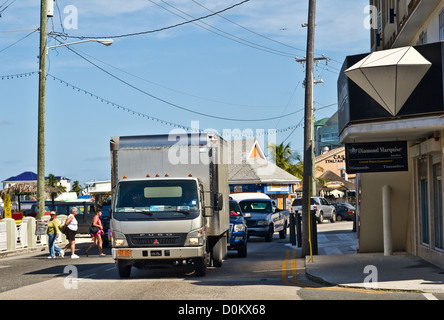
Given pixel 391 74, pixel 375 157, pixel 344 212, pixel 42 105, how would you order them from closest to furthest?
pixel 391 74 < pixel 375 157 < pixel 42 105 < pixel 344 212

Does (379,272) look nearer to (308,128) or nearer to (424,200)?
(424,200)

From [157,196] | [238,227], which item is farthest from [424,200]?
[157,196]

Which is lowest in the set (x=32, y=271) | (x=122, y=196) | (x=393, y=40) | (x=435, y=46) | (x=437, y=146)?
(x=32, y=271)

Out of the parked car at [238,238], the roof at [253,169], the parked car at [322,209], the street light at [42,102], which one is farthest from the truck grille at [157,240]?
the roof at [253,169]

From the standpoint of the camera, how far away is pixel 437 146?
658 inches

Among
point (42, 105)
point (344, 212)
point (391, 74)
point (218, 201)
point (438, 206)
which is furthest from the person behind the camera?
point (344, 212)

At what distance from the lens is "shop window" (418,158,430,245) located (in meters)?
19.4

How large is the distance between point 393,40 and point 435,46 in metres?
7.09

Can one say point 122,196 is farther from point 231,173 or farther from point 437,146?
point 231,173

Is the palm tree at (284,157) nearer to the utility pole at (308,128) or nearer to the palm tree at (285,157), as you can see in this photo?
the palm tree at (285,157)

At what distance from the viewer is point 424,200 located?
19812 millimetres

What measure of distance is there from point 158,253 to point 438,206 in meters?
7.02

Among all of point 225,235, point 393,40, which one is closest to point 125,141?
point 225,235
